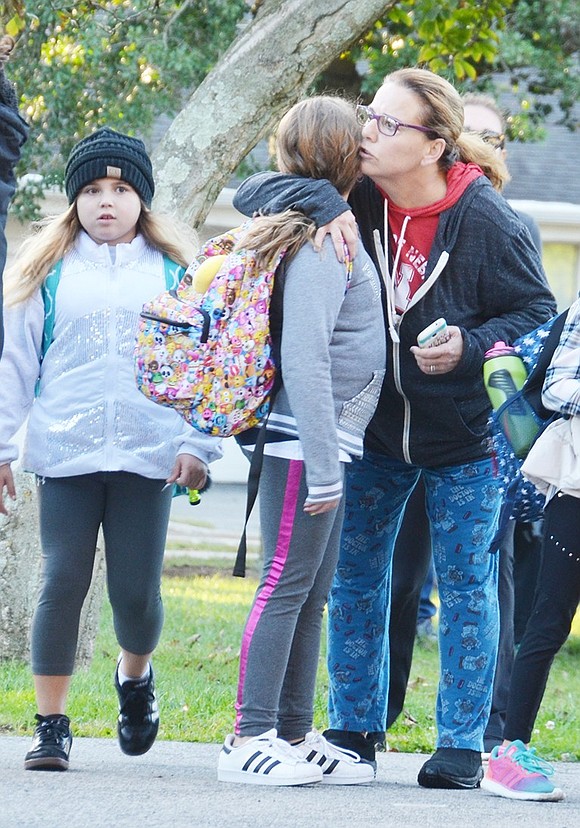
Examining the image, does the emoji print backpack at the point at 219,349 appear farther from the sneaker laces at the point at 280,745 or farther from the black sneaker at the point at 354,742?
the black sneaker at the point at 354,742

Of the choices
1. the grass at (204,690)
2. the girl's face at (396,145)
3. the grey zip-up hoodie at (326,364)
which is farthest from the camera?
the grass at (204,690)

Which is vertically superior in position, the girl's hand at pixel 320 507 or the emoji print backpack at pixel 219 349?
the emoji print backpack at pixel 219 349

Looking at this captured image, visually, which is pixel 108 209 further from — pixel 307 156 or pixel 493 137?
pixel 493 137

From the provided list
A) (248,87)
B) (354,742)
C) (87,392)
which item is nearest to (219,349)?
(87,392)

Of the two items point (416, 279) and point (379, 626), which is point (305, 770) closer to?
point (379, 626)

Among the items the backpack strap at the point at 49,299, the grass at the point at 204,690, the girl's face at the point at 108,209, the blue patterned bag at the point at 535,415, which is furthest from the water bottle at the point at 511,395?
the grass at the point at 204,690

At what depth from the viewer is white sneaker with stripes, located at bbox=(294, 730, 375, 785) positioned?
4.27 metres

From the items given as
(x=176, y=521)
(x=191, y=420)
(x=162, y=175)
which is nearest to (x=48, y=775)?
(x=191, y=420)

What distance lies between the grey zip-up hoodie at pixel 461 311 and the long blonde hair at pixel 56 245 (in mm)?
374

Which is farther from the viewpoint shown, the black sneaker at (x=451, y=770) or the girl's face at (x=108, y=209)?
the girl's face at (x=108, y=209)

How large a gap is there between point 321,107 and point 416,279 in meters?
0.61

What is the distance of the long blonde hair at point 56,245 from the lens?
4.45 meters

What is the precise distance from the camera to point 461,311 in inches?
172

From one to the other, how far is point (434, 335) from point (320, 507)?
0.61 meters
